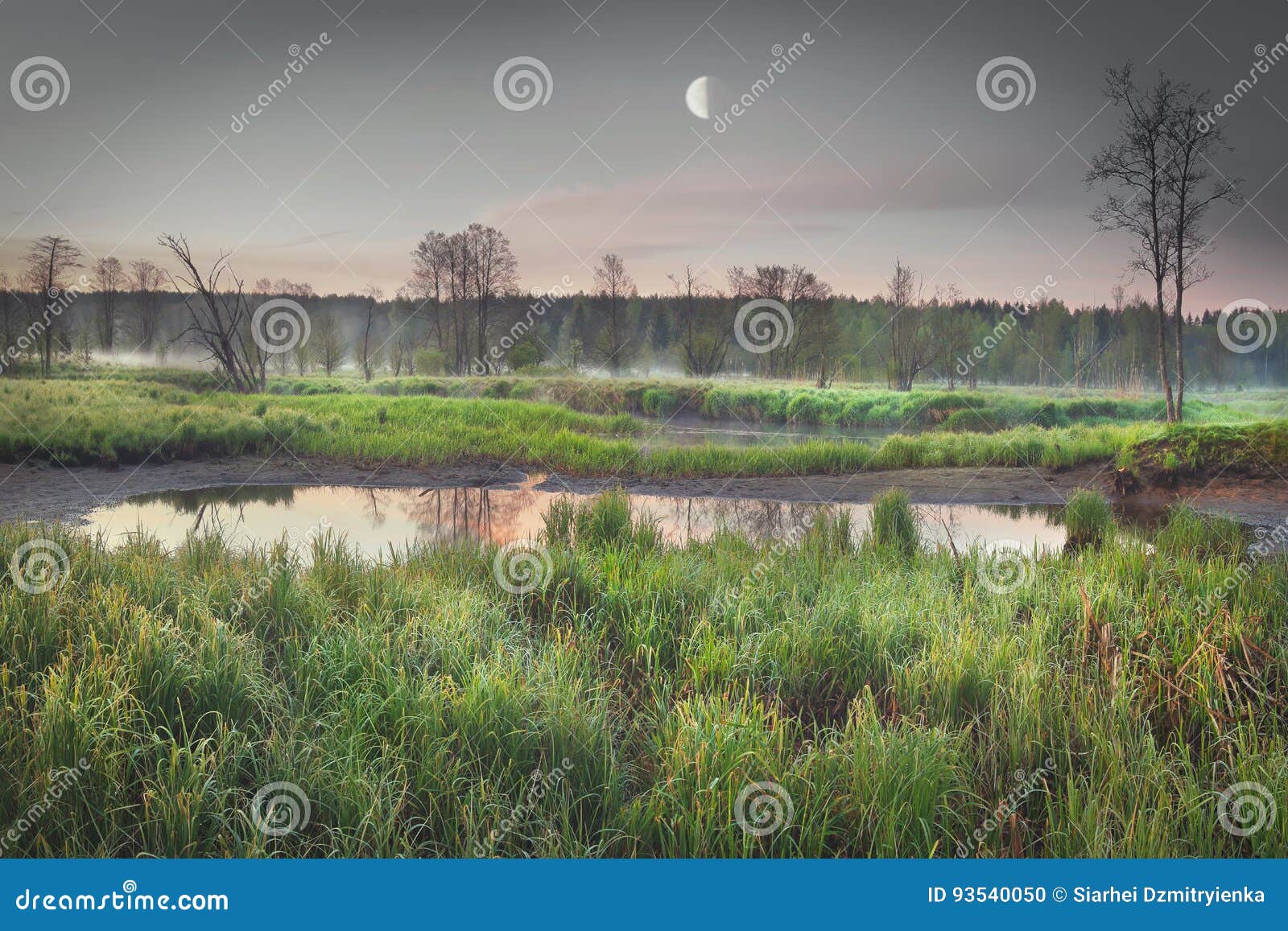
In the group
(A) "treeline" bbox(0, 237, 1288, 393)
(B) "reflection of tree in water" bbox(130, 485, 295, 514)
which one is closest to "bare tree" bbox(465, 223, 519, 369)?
(A) "treeline" bbox(0, 237, 1288, 393)

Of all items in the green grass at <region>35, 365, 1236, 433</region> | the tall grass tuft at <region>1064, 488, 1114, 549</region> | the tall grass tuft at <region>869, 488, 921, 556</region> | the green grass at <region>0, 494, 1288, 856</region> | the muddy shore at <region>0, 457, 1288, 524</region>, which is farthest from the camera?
the green grass at <region>35, 365, 1236, 433</region>

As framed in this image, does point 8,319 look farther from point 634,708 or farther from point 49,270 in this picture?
point 634,708

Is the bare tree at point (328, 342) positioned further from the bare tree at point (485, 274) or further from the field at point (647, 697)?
the field at point (647, 697)

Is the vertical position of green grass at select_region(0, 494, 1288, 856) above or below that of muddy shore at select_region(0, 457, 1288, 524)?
below

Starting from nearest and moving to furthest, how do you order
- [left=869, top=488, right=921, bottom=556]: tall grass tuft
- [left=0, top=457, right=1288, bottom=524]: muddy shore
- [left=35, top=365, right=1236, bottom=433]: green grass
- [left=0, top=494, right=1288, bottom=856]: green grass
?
[left=0, top=494, right=1288, bottom=856]: green grass < [left=869, top=488, right=921, bottom=556]: tall grass tuft < [left=0, top=457, right=1288, bottom=524]: muddy shore < [left=35, top=365, right=1236, bottom=433]: green grass

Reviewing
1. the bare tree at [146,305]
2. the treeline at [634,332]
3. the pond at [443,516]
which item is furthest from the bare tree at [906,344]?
the bare tree at [146,305]

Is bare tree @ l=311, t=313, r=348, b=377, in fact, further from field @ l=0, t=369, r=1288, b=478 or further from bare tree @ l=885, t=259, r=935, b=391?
bare tree @ l=885, t=259, r=935, b=391

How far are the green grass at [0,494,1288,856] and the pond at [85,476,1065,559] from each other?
2482mm

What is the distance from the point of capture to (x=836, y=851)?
3.51m

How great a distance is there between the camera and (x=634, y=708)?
496 cm

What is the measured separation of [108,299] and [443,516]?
1504cm

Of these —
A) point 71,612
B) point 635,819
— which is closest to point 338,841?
point 635,819

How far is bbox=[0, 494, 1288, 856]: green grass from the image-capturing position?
351 centimetres

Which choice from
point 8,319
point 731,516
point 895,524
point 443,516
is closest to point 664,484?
point 731,516
